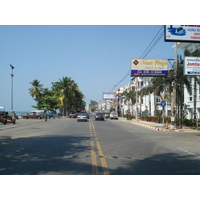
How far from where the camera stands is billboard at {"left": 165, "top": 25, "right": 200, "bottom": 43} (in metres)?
20.7

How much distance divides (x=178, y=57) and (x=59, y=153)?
20974 mm

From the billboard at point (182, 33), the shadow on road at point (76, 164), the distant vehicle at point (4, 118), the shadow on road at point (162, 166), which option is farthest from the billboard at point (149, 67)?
the shadow on road at point (162, 166)

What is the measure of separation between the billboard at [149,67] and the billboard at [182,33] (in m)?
8.01

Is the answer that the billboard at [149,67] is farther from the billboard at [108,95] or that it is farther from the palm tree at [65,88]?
the billboard at [108,95]

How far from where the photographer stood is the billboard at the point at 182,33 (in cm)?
2073

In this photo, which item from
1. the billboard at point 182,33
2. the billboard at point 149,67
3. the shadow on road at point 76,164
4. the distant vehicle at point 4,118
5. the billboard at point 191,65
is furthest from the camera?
the distant vehicle at point 4,118

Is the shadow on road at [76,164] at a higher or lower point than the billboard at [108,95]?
lower

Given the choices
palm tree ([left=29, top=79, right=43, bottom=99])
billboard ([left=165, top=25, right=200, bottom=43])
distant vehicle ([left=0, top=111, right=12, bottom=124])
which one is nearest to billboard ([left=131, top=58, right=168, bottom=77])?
billboard ([left=165, top=25, right=200, bottom=43])

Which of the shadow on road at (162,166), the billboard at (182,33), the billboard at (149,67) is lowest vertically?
the shadow on road at (162,166)

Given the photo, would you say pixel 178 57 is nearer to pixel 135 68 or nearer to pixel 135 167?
pixel 135 68

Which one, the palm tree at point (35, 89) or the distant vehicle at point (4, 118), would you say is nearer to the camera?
the distant vehicle at point (4, 118)

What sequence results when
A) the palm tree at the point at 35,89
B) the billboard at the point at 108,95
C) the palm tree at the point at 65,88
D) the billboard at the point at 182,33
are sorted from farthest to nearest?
1. the billboard at the point at 108,95
2. the palm tree at the point at 35,89
3. the palm tree at the point at 65,88
4. the billboard at the point at 182,33

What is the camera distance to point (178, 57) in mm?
26609

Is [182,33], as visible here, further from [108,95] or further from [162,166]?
[108,95]
